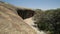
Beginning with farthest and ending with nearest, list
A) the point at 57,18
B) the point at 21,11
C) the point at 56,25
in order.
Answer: the point at 21,11
the point at 57,18
the point at 56,25

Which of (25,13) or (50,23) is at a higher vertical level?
(50,23)

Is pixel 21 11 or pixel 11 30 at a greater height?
pixel 11 30

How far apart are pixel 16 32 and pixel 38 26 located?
29.4 ft

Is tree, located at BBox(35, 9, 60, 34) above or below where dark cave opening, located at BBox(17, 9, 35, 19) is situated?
above

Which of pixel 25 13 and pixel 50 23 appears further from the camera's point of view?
pixel 25 13

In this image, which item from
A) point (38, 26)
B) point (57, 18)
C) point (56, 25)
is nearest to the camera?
point (38, 26)

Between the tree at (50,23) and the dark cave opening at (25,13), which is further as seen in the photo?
the dark cave opening at (25,13)

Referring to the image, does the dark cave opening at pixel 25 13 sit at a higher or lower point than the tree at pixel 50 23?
lower

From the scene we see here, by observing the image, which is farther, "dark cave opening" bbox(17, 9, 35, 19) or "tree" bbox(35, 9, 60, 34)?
"dark cave opening" bbox(17, 9, 35, 19)

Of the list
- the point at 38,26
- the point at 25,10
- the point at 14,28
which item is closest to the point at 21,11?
the point at 25,10

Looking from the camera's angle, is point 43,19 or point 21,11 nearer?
point 43,19

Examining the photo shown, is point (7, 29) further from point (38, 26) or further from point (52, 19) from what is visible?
point (52, 19)

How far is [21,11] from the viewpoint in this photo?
1134 inches

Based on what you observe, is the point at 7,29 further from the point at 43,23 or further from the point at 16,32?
the point at 43,23
